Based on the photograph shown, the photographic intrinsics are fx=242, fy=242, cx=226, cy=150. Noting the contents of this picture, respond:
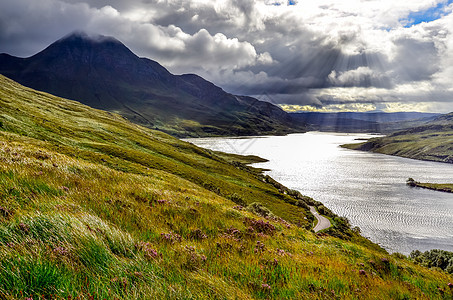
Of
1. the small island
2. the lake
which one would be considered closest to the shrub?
the lake

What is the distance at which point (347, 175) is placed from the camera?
460 ft

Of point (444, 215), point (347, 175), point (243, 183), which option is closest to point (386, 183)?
point (347, 175)

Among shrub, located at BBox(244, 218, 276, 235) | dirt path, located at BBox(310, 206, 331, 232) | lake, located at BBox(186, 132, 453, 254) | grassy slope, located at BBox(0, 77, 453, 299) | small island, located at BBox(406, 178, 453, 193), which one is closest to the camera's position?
grassy slope, located at BBox(0, 77, 453, 299)

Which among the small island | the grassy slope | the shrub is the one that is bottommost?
the small island

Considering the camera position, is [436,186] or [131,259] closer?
[131,259]

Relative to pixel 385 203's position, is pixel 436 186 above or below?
above

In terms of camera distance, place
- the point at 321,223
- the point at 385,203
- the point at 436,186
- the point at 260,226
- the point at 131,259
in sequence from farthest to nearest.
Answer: the point at 436,186
the point at 385,203
the point at 321,223
the point at 260,226
the point at 131,259

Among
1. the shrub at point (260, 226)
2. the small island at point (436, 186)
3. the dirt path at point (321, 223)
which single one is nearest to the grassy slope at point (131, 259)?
the shrub at point (260, 226)

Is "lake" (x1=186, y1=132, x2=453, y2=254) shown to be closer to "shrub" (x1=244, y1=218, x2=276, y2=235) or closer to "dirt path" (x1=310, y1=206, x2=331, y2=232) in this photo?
"dirt path" (x1=310, y1=206, x2=331, y2=232)

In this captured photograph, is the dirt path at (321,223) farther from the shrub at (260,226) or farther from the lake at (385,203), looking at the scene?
the shrub at (260,226)

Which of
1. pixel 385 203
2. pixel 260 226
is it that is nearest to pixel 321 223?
pixel 385 203

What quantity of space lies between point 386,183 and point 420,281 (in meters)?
138

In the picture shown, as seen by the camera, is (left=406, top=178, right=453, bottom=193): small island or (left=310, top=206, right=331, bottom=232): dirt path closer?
(left=310, top=206, right=331, bottom=232): dirt path

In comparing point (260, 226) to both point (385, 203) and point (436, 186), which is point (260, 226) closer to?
point (385, 203)
